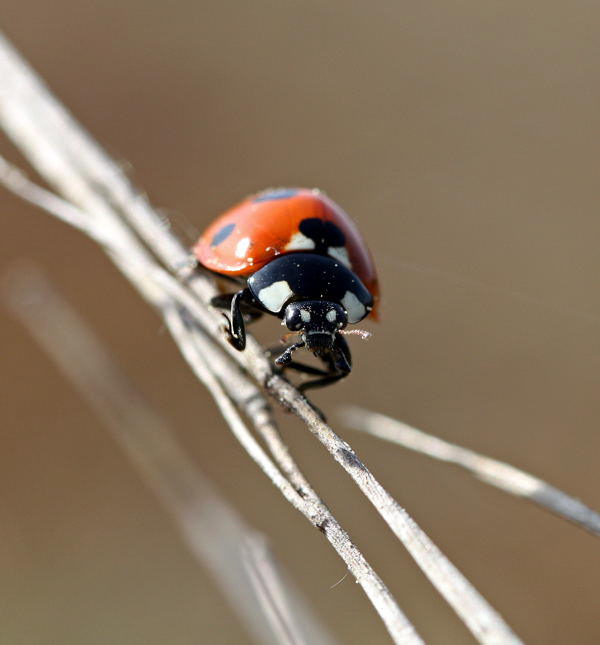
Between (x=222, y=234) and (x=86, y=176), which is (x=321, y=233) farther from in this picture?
(x=86, y=176)

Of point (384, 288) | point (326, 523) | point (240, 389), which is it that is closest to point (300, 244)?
point (240, 389)

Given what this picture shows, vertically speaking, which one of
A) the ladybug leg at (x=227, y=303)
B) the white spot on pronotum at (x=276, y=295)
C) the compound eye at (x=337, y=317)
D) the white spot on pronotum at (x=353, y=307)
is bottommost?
the compound eye at (x=337, y=317)

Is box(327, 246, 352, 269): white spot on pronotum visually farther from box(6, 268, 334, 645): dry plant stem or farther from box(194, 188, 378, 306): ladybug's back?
box(6, 268, 334, 645): dry plant stem

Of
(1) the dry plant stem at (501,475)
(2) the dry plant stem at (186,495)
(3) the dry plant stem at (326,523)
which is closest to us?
(3) the dry plant stem at (326,523)

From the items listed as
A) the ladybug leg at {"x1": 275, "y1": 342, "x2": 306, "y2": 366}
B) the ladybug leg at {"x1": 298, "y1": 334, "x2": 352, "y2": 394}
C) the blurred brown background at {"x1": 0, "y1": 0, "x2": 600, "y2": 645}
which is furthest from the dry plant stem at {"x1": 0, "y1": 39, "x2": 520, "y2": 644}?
the blurred brown background at {"x1": 0, "y1": 0, "x2": 600, "y2": 645}

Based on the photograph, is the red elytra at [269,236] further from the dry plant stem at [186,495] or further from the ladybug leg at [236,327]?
the dry plant stem at [186,495]

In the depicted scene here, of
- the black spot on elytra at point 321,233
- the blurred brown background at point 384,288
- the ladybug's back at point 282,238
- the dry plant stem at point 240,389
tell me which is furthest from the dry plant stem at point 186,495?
the blurred brown background at point 384,288
